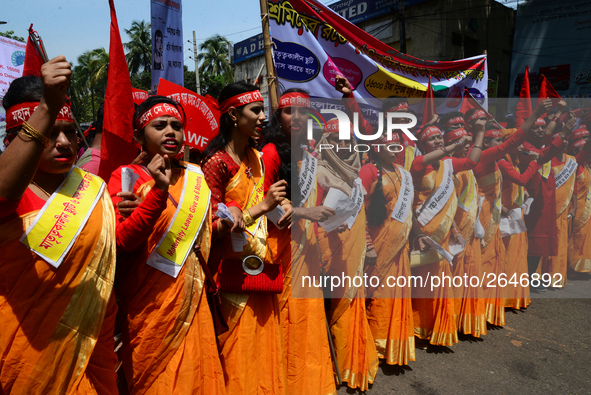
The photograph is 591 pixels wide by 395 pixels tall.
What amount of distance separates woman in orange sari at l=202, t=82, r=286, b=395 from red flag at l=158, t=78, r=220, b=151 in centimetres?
87

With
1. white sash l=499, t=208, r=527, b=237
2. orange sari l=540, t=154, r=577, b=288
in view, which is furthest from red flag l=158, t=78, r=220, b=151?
orange sari l=540, t=154, r=577, b=288

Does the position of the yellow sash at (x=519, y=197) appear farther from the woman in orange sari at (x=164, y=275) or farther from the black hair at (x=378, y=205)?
the woman in orange sari at (x=164, y=275)

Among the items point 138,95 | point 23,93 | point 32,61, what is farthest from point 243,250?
point 138,95

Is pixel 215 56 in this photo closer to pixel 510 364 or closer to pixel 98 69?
pixel 98 69

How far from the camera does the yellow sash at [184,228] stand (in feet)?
5.55

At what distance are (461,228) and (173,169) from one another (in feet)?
9.77

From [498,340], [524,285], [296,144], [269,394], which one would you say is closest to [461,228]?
[498,340]

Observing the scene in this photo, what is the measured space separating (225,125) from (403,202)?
168 centimetres

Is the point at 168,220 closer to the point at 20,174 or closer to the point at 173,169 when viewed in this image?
the point at 173,169

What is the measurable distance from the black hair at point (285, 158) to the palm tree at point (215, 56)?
101 ft

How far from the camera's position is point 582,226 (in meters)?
6.38

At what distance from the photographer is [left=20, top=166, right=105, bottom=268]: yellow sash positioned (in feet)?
4.17

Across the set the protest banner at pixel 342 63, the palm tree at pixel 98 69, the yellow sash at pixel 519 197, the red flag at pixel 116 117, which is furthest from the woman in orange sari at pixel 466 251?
the palm tree at pixel 98 69

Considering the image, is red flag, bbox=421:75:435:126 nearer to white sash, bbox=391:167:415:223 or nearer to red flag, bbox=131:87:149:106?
white sash, bbox=391:167:415:223
